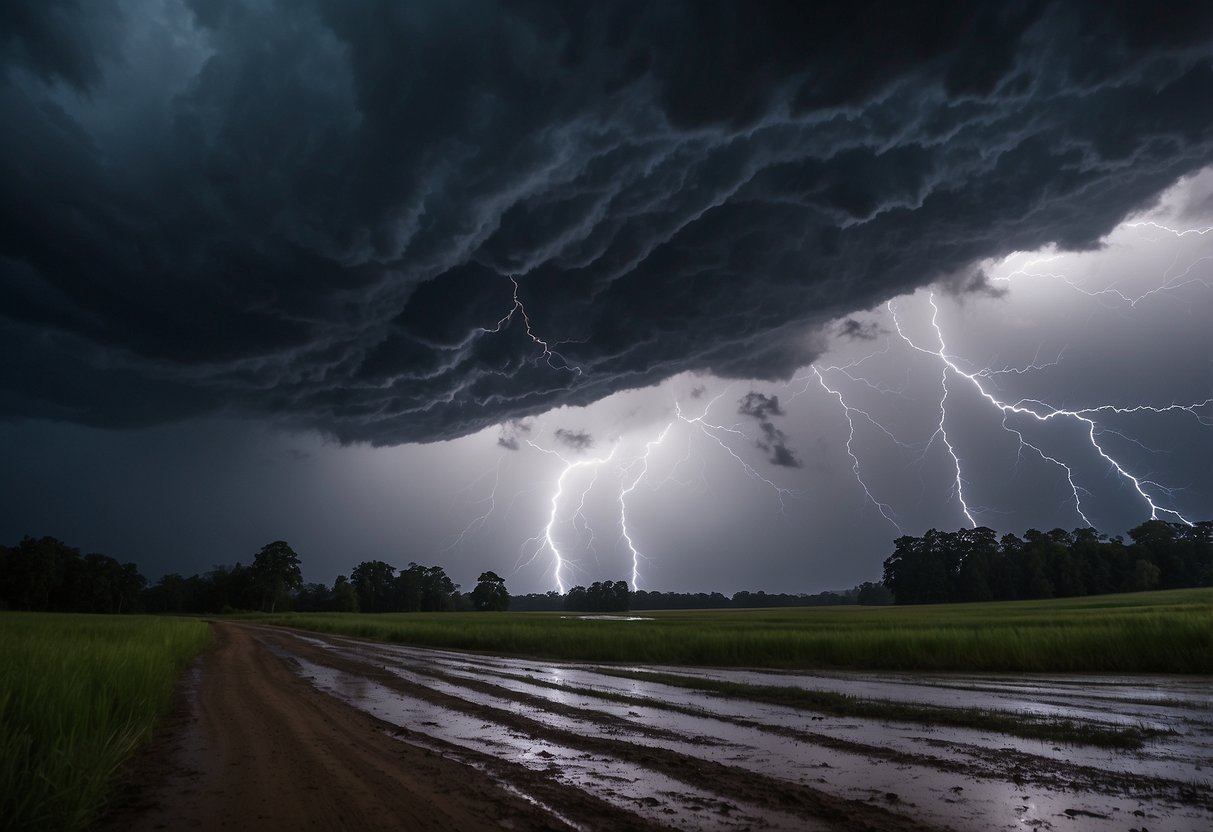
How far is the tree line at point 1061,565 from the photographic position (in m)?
78.3

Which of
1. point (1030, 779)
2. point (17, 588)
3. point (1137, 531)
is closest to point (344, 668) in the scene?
point (1030, 779)

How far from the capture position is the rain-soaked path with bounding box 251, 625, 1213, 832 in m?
3.98

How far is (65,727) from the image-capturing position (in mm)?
4969

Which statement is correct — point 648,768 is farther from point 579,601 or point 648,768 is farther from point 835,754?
point 579,601

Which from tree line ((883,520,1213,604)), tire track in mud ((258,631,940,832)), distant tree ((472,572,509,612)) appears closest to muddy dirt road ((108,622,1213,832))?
tire track in mud ((258,631,940,832))

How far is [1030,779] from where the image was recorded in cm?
476

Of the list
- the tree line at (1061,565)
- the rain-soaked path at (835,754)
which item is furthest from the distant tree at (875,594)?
the rain-soaked path at (835,754)

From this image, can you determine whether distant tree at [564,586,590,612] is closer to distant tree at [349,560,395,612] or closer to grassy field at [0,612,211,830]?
distant tree at [349,560,395,612]

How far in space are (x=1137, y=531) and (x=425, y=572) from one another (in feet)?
432

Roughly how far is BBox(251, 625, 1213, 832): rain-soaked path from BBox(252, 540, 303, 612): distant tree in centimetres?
12891

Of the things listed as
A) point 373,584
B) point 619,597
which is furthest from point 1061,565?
point 373,584

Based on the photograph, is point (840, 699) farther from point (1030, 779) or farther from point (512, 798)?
point (512, 798)

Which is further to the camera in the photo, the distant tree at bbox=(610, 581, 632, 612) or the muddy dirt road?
the distant tree at bbox=(610, 581, 632, 612)

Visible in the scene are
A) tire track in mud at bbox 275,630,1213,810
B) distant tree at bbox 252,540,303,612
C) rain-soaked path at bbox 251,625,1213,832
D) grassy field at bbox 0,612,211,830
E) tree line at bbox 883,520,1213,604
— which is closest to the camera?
grassy field at bbox 0,612,211,830
